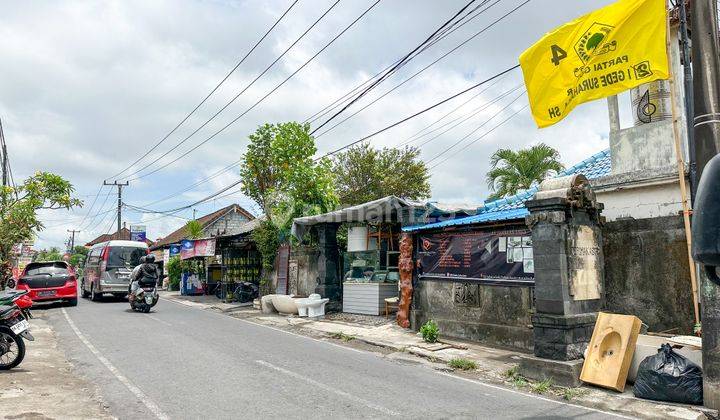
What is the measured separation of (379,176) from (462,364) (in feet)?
76.4

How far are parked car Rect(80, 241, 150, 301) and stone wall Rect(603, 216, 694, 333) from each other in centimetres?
1933

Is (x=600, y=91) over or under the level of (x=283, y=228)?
over

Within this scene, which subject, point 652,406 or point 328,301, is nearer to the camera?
point 652,406

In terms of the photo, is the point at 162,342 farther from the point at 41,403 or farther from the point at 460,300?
the point at 460,300

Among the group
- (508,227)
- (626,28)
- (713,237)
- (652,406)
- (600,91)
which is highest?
(626,28)

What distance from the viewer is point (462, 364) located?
28.9 ft

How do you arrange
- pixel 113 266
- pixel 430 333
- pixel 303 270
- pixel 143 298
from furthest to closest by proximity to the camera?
pixel 113 266
pixel 303 270
pixel 143 298
pixel 430 333

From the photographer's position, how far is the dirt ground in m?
5.61

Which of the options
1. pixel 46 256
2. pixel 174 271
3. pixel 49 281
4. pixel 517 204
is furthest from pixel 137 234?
pixel 517 204

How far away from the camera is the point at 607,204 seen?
9.68 m

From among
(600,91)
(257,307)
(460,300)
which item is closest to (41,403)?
(460,300)

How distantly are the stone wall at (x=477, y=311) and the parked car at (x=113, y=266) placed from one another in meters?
14.6

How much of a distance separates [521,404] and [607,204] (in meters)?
4.97

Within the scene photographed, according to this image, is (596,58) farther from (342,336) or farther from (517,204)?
(342,336)
